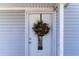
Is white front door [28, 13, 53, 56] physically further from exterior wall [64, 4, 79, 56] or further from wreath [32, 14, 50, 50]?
A: exterior wall [64, 4, 79, 56]

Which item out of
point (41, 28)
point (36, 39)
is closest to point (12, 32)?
point (36, 39)

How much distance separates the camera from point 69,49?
8031 millimetres

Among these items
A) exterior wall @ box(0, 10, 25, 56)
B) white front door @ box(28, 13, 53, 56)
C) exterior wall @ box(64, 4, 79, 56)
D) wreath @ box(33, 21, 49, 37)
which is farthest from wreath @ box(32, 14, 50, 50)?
exterior wall @ box(64, 4, 79, 56)

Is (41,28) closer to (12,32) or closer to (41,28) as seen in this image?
(41,28)

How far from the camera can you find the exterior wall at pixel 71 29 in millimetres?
7980

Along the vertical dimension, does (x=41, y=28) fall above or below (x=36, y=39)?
above

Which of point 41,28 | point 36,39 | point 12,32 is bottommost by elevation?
point 36,39

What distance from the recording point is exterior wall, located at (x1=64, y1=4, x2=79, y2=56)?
798 centimetres

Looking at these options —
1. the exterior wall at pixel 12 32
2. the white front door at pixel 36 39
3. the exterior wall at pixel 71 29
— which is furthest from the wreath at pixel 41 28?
the exterior wall at pixel 71 29

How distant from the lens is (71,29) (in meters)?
8.00

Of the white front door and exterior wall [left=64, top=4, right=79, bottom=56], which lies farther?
the white front door

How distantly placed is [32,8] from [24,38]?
1127 mm

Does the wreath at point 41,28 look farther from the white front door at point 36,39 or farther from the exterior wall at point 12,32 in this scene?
the exterior wall at point 12,32

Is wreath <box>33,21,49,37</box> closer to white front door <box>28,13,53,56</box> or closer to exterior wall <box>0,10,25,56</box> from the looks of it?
white front door <box>28,13,53,56</box>
